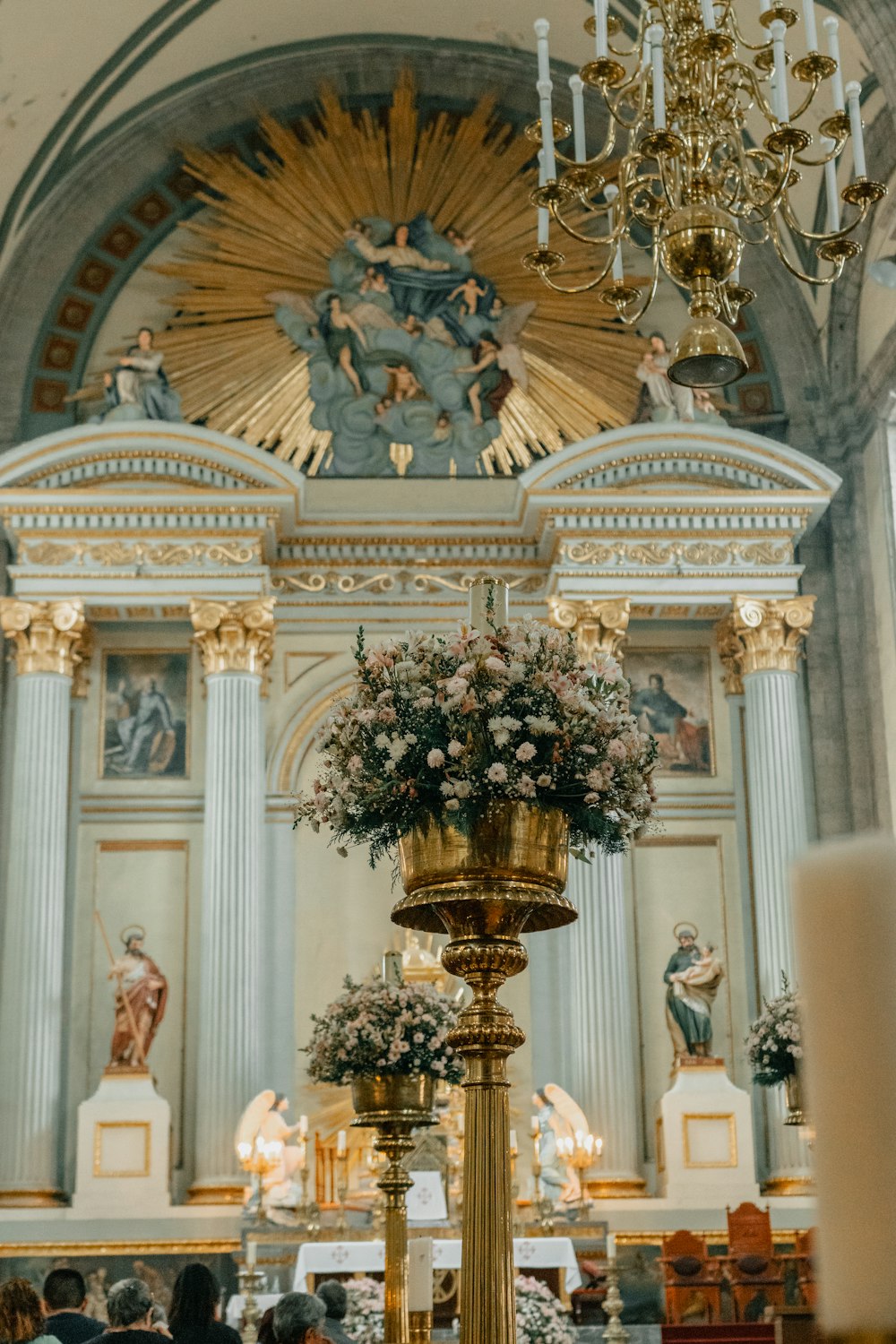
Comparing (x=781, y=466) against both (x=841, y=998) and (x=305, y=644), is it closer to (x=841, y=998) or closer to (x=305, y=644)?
(x=305, y=644)

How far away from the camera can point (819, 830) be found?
520 inches

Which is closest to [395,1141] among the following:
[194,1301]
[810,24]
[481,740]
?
[194,1301]

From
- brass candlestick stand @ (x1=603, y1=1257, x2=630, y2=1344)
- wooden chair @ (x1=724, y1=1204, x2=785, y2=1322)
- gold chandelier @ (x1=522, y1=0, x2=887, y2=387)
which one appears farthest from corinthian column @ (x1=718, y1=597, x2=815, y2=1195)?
gold chandelier @ (x1=522, y1=0, x2=887, y2=387)

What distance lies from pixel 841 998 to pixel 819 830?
12.9 m

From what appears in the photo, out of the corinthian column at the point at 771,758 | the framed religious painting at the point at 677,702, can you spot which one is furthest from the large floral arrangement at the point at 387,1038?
the framed religious painting at the point at 677,702

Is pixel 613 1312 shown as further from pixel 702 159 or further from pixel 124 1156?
pixel 702 159

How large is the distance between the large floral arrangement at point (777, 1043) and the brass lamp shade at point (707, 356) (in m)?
4.56

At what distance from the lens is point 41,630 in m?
12.8

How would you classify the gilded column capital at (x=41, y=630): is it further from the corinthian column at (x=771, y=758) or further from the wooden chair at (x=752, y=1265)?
the wooden chair at (x=752, y=1265)

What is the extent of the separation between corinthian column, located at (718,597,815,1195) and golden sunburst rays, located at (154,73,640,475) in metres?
2.16

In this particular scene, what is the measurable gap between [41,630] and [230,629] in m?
1.33

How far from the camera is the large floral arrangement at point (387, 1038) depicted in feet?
19.3

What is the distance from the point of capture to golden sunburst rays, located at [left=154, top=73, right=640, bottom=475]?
14219mm

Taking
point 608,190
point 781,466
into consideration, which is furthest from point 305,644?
point 608,190
